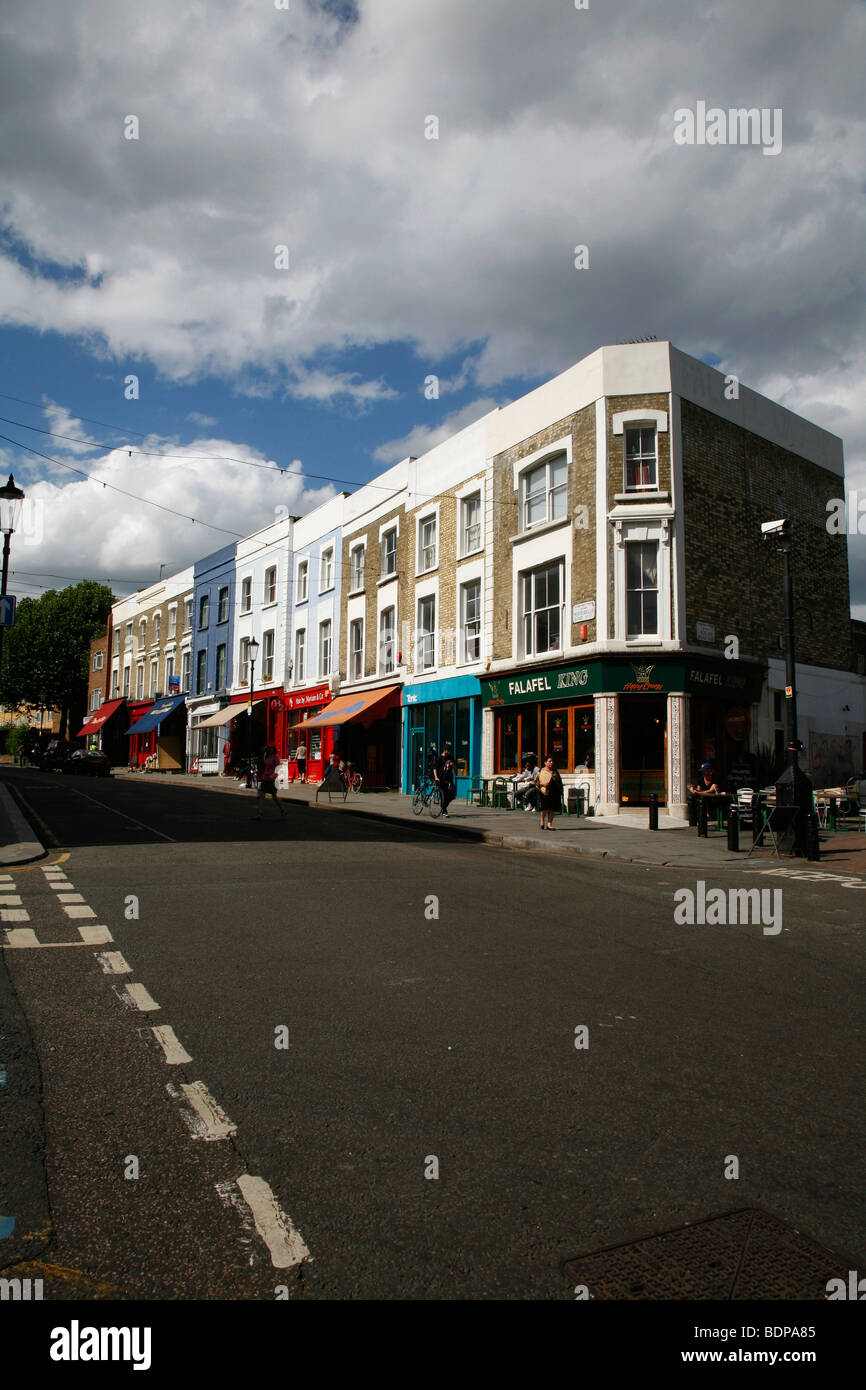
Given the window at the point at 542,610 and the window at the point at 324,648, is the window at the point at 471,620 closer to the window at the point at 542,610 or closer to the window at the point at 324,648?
the window at the point at 542,610

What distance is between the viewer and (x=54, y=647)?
7200 cm

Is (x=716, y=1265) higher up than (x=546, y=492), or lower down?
lower down

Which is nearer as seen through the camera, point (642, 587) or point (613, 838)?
point (613, 838)

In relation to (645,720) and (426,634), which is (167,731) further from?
(645,720)

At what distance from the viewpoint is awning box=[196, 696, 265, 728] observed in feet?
138

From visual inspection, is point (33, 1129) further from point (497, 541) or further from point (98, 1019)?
point (497, 541)

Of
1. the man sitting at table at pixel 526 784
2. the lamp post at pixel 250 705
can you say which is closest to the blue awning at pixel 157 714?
the lamp post at pixel 250 705

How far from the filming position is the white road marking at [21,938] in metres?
6.95

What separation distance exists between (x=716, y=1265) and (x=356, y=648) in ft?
103

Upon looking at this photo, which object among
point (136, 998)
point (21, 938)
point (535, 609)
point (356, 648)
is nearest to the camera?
point (136, 998)

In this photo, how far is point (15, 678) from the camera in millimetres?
70688

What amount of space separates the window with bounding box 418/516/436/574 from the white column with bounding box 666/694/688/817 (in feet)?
35.2

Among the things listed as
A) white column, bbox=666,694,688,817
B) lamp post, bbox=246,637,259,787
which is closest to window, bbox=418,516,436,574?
white column, bbox=666,694,688,817

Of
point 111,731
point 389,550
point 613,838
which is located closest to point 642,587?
point 613,838
